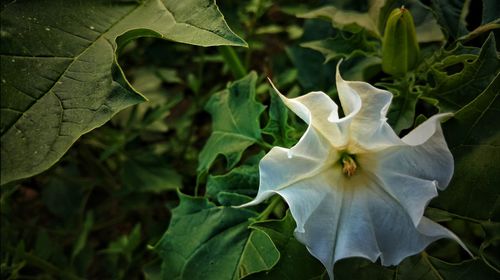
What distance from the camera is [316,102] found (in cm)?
59

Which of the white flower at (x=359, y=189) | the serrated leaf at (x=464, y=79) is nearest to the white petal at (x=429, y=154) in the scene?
the white flower at (x=359, y=189)

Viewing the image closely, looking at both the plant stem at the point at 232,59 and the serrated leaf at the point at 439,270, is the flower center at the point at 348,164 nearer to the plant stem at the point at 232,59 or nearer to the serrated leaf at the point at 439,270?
the serrated leaf at the point at 439,270

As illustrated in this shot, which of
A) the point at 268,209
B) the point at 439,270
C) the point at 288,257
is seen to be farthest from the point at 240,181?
the point at 439,270

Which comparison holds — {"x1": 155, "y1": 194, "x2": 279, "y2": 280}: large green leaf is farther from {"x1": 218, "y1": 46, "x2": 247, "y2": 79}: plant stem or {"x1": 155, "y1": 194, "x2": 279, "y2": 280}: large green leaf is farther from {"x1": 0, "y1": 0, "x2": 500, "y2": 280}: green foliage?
{"x1": 218, "y1": 46, "x2": 247, "y2": 79}: plant stem

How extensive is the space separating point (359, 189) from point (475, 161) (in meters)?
0.14

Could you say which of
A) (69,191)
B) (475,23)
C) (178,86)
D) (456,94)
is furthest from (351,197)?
(178,86)

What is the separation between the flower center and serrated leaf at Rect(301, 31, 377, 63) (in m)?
0.21

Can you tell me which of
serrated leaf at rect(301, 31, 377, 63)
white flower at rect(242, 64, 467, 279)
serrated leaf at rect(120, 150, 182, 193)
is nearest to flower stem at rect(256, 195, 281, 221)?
white flower at rect(242, 64, 467, 279)

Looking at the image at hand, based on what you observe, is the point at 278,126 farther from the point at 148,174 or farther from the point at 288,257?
the point at 148,174

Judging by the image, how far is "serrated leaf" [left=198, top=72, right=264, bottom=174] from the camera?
814 mm

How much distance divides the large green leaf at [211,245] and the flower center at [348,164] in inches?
5.8

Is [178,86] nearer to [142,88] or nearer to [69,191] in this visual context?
[142,88]

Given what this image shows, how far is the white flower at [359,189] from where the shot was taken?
0.58 m

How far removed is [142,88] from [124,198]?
0.27 m
